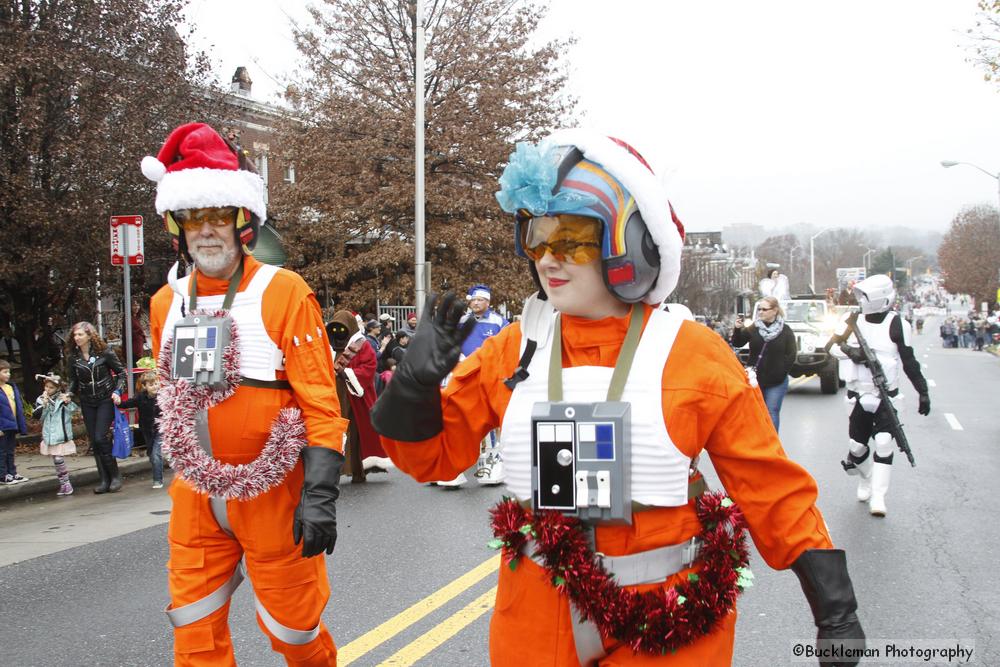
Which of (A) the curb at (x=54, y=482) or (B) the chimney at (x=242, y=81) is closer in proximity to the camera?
(A) the curb at (x=54, y=482)

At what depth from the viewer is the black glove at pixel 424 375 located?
227cm

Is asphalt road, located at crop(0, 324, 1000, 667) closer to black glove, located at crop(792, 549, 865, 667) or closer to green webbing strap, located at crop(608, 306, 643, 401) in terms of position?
black glove, located at crop(792, 549, 865, 667)

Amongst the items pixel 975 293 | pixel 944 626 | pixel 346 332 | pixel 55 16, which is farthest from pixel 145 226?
pixel 975 293

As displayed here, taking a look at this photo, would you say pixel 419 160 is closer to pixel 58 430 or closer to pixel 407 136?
pixel 407 136

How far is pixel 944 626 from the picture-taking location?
4781 millimetres

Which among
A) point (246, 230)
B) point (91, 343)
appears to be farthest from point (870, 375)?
point (91, 343)

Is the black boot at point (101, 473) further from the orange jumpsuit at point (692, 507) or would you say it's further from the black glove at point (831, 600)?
the black glove at point (831, 600)

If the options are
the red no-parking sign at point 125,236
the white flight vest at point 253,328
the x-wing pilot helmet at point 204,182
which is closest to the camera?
the white flight vest at point 253,328

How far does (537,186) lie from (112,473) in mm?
8580

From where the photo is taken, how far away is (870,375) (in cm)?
748

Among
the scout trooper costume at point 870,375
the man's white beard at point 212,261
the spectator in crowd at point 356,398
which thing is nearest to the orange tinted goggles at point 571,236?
the man's white beard at point 212,261

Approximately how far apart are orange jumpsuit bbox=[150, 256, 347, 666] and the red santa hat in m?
0.33

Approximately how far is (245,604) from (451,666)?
1.59 meters

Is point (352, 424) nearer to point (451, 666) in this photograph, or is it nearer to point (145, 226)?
point (451, 666)
